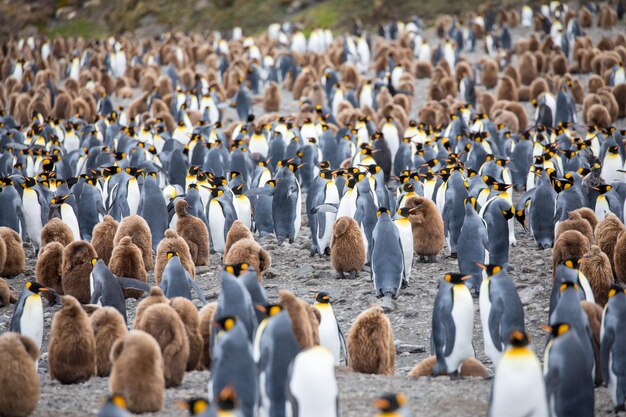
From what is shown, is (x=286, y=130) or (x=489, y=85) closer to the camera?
(x=286, y=130)

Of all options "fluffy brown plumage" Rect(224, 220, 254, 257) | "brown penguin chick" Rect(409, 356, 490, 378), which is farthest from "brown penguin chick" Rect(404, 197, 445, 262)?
"brown penguin chick" Rect(409, 356, 490, 378)

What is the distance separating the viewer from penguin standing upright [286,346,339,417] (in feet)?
15.7

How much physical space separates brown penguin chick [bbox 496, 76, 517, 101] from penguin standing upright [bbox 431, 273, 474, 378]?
12.8 meters

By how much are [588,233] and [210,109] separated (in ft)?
37.3

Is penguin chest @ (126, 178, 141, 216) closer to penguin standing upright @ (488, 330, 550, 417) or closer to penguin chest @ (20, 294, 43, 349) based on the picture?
penguin chest @ (20, 294, 43, 349)

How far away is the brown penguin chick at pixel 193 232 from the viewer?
30.7ft

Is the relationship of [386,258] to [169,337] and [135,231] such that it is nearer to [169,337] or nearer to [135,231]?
[135,231]

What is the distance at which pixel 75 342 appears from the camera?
5.88 meters

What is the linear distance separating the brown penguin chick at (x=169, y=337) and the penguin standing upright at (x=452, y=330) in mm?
2013

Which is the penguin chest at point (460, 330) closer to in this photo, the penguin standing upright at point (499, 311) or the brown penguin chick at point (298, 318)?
the penguin standing upright at point (499, 311)

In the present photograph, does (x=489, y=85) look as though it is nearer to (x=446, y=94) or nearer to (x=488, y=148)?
(x=446, y=94)

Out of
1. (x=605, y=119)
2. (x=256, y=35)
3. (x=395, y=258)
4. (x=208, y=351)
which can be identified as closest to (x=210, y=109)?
(x=605, y=119)

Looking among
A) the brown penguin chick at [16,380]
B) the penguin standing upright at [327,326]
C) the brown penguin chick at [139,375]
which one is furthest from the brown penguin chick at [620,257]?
the brown penguin chick at [16,380]

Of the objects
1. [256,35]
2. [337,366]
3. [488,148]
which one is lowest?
[337,366]
